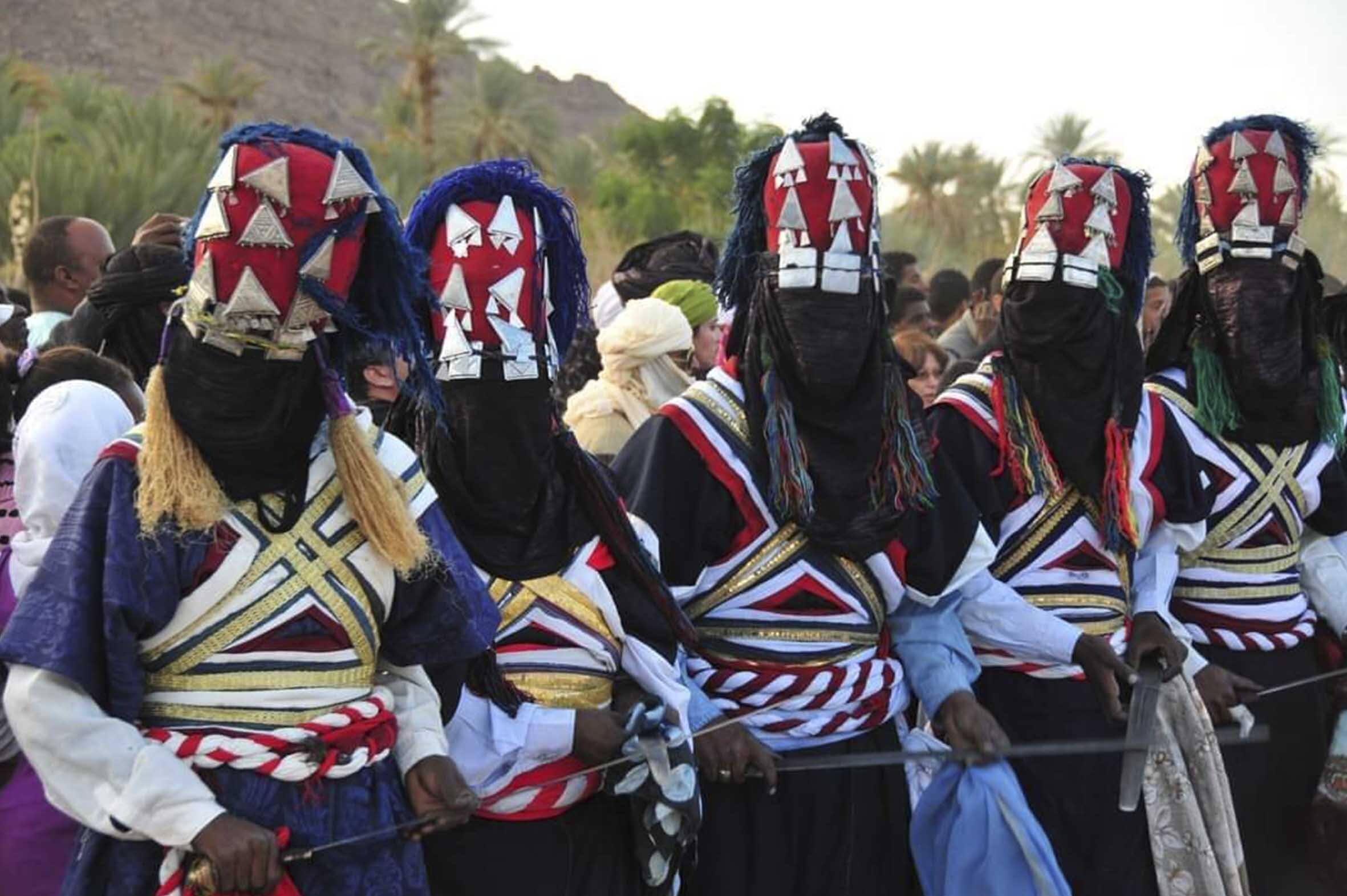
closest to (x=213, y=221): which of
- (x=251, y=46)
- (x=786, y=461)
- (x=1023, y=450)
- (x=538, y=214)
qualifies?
(x=538, y=214)

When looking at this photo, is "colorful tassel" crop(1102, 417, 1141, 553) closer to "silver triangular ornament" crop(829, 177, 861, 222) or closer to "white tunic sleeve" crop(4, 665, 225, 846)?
"silver triangular ornament" crop(829, 177, 861, 222)

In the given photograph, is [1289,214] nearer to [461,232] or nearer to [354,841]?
[461,232]

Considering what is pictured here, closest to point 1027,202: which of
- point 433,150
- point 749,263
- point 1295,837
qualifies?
point 749,263

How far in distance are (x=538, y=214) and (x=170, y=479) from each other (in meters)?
1.25

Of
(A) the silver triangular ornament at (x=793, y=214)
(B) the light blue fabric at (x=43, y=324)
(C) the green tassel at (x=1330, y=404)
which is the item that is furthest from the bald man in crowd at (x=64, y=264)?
(C) the green tassel at (x=1330, y=404)

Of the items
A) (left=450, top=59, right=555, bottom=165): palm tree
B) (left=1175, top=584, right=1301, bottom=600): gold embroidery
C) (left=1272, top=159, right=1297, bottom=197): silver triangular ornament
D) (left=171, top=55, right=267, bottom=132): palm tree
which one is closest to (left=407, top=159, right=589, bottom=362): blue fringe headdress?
(left=1175, top=584, right=1301, bottom=600): gold embroidery

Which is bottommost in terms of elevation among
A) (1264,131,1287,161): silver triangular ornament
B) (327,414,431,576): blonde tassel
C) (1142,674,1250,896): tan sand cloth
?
(1142,674,1250,896): tan sand cloth

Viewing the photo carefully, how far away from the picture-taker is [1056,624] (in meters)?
4.57

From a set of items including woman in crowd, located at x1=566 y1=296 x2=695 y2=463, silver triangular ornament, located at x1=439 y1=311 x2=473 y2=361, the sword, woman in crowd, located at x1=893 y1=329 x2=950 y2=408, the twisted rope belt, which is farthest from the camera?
woman in crowd, located at x1=893 y1=329 x2=950 y2=408

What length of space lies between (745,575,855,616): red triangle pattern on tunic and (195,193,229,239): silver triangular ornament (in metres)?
1.74

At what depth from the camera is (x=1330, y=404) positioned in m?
5.34

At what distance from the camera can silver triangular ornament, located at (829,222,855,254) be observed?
4.12 metres

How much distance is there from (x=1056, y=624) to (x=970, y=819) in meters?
0.74

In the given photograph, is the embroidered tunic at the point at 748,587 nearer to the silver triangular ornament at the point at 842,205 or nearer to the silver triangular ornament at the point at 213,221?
the silver triangular ornament at the point at 842,205
